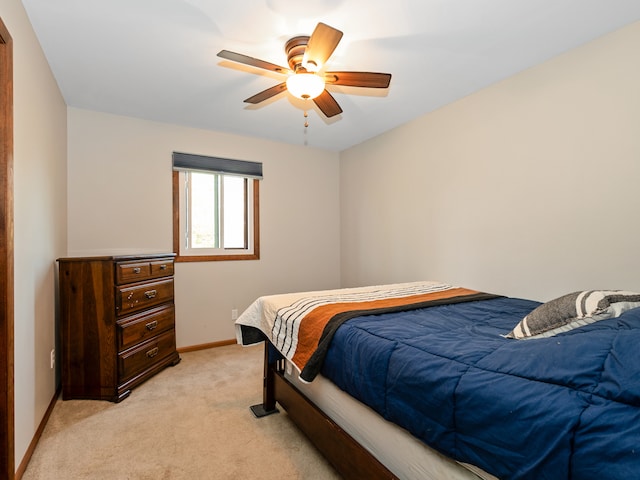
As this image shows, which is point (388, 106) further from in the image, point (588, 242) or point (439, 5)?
point (588, 242)

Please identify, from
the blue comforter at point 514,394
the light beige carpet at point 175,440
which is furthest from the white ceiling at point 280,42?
the light beige carpet at point 175,440

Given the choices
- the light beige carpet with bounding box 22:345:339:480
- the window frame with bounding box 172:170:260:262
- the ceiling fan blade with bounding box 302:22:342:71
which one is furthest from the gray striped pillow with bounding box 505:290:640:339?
the window frame with bounding box 172:170:260:262

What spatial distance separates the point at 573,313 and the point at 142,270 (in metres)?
2.81

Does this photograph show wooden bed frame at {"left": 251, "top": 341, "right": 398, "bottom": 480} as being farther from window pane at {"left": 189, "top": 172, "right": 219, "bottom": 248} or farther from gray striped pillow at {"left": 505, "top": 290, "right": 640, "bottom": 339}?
window pane at {"left": 189, "top": 172, "right": 219, "bottom": 248}

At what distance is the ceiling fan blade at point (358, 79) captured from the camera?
1.97 m

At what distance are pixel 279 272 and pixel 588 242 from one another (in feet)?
9.81

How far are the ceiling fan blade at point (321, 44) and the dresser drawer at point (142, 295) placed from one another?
207 cm

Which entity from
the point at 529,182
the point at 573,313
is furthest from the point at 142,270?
the point at 529,182

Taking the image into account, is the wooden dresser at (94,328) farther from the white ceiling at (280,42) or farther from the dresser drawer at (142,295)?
the white ceiling at (280,42)

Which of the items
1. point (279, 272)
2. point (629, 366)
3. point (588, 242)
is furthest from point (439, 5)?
point (279, 272)

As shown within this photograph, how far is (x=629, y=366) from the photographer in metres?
0.81

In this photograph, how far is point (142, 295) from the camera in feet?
8.85

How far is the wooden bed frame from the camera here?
53.7 inches

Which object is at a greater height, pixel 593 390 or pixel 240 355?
pixel 593 390
